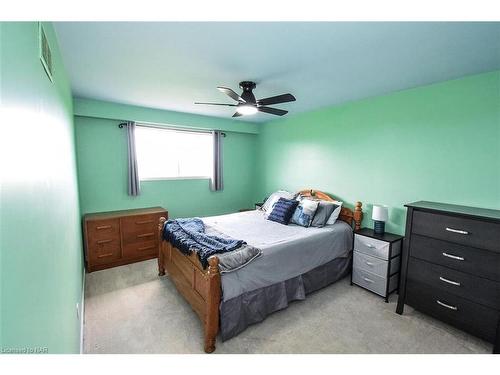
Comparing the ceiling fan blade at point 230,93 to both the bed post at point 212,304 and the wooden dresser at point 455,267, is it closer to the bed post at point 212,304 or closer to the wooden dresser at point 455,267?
the bed post at point 212,304

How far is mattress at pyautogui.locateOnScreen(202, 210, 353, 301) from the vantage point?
6.79 ft

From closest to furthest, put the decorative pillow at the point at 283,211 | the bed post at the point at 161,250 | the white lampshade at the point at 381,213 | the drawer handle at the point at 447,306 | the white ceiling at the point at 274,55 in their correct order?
the white ceiling at the point at 274,55 < the drawer handle at the point at 447,306 < the white lampshade at the point at 381,213 < the bed post at the point at 161,250 < the decorative pillow at the point at 283,211

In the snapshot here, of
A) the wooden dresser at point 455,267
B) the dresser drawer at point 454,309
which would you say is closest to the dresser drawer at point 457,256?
the wooden dresser at point 455,267

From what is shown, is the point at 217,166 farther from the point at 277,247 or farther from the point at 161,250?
the point at 277,247

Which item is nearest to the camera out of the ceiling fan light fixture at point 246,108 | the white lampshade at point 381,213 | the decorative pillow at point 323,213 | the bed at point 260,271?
the bed at point 260,271

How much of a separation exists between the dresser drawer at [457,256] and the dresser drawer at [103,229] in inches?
149

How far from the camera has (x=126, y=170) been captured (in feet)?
12.2

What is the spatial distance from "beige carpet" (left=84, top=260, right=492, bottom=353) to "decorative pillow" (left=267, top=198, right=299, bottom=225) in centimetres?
106

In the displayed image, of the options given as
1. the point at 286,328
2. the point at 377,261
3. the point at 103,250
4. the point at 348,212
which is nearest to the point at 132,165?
the point at 103,250

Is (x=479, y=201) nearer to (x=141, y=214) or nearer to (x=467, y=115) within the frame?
(x=467, y=115)

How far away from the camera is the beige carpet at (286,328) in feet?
6.24

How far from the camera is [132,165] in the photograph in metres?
3.66
